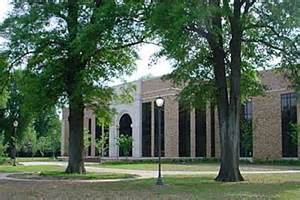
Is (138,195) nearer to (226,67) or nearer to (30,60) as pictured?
(226,67)

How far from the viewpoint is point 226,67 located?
2802 cm

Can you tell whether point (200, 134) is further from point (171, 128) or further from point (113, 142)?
point (113, 142)

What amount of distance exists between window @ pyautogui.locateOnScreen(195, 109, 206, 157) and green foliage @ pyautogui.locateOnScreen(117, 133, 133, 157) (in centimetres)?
1142

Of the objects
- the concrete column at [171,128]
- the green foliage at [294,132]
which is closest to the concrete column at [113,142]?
the concrete column at [171,128]

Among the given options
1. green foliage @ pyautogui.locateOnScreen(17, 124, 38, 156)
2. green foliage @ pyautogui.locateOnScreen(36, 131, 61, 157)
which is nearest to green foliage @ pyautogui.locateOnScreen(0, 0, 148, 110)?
green foliage @ pyautogui.locateOnScreen(17, 124, 38, 156)

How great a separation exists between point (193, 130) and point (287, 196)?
4543cm

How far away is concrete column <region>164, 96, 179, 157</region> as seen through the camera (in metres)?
64.1

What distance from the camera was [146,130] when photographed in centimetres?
6938

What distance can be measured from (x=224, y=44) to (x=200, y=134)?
3532 centimetres

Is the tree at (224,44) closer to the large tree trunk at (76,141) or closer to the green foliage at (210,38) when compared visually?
the green foliage at (210,38)

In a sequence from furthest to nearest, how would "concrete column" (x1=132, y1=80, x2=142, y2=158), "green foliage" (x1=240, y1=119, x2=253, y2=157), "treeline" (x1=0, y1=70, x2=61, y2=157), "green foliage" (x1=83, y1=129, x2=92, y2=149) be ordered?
1. "green foliage" (x1=83, y1=129, x2=92, y2=149)
2. "concrete column" (x1=132, y1=80, x2=142, y2=158)
3. "green foliage" (x1=240, y1=119, x2=253, y2=157)
4. "treeline" (x1=0, y1=70, x2=61, y2=157)

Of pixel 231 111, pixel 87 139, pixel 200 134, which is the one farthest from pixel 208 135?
pixel 231 111

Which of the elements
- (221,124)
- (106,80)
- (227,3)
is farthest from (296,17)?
(106,80)

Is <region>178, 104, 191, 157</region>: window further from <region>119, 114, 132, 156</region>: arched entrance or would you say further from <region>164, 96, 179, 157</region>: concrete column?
<region>119, 114, 132, 156</region>: arched entrance
